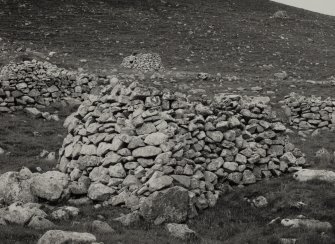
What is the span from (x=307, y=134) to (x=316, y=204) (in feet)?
33.1

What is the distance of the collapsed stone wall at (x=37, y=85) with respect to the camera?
2466cm

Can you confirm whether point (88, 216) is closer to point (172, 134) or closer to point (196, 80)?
point (172, 134)

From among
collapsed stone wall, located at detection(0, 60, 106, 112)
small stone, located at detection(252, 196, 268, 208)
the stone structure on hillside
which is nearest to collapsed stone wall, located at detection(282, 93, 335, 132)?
collapsed stone wall, located at detection(0, 60, 106, 112)

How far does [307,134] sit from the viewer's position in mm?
22844

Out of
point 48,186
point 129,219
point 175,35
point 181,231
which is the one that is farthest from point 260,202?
point 175,35

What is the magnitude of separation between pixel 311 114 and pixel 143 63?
1772 centimetres

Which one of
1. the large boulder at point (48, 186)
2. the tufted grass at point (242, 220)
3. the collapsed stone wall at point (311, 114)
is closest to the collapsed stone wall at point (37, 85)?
the collapsed stone wall at point (311, 114)

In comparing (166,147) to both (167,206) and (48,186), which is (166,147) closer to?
(167,206)

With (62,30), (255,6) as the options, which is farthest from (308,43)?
(62,30)

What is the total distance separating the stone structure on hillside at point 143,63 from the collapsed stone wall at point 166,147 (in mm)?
21266

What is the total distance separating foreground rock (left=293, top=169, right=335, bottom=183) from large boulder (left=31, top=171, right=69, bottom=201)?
282 inches

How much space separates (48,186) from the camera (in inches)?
534

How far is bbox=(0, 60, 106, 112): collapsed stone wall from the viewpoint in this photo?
24656 millimetres

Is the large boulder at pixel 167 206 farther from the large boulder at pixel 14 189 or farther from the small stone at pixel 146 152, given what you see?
the large boulder at pixel 14 189
